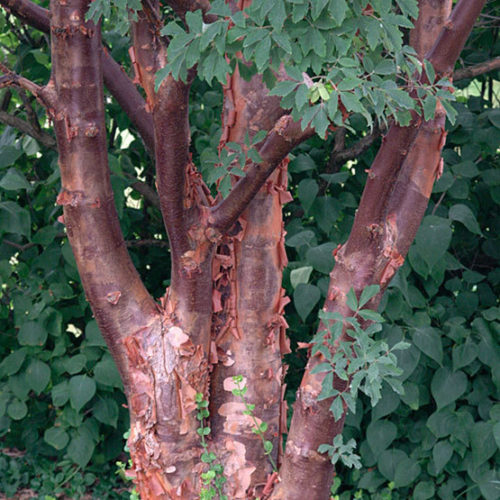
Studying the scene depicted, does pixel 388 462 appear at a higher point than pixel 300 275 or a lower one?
lower

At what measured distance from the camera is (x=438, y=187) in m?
2.42

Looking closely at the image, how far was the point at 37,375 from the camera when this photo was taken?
2613 millimetres

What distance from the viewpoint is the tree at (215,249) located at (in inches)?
61.3

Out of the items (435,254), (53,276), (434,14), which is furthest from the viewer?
(53,276)

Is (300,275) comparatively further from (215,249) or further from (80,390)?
(80,390)

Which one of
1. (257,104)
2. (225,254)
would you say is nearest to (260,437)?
(225,254)

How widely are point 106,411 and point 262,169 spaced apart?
4.81 ft

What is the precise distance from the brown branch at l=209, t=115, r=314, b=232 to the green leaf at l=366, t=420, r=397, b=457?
124cm

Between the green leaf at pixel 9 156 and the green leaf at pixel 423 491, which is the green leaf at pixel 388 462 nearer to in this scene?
the green leaf at pixel 423 491

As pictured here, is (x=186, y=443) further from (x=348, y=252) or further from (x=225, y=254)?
(x=348, y=252)

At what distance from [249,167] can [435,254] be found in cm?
92

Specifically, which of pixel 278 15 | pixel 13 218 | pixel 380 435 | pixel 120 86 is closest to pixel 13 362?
pixel 13 218

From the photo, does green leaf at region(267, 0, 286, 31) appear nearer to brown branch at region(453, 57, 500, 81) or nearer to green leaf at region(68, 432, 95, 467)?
brown branch at region(453, 57, 500, 81)

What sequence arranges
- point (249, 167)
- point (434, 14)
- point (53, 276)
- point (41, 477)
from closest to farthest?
1. point (249, 167)
2. point (434, 14)
3. point (53, 276)
4. point (41, 477)
